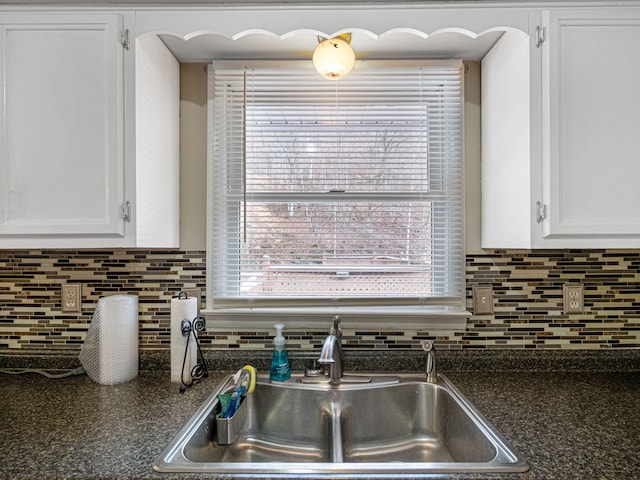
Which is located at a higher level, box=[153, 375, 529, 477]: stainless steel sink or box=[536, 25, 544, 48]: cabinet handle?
box=[536, 25, 544, 48]: cabinet handle

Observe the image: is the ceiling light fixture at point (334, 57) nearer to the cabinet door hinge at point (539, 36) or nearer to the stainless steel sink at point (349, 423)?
the cabinet door hinge at point (539, 36)

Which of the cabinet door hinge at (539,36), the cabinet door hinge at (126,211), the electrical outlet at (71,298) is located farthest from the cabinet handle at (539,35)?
the electrical outlet at (71,298)

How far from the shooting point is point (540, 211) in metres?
1.24

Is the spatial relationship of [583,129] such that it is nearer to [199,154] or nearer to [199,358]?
[199,154]

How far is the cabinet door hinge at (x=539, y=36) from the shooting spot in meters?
1.24

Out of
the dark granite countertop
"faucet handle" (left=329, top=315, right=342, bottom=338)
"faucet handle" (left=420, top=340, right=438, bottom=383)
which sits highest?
"faucet handle" (left=329, top=315, right=342, bottom=338)

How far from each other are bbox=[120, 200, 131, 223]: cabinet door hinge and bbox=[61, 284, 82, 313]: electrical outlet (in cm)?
52

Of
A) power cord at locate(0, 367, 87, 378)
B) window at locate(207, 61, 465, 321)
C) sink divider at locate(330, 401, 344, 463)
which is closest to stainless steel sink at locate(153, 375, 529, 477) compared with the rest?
sink divider at locate(330, 401, 344, 463)

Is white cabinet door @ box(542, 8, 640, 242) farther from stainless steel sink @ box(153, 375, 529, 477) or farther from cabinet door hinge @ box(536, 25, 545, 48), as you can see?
stainless steel sink @ box(153, 375, 529, 477)

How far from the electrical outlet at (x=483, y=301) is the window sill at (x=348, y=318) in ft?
0.19

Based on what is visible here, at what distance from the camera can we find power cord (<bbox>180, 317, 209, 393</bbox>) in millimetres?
1386

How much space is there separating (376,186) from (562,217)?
2.19 feet

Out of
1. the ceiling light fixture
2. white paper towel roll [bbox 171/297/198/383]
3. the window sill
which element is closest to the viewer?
the ceiling light fixture

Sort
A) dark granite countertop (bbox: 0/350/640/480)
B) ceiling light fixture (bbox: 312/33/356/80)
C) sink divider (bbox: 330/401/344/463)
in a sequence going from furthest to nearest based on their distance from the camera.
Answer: ceiling light fixture (bbox: 312/33/356/80) → sink divider (bbox: 330/401/344/463) → dark granite countertop (bbox: 0/350/640/480)
